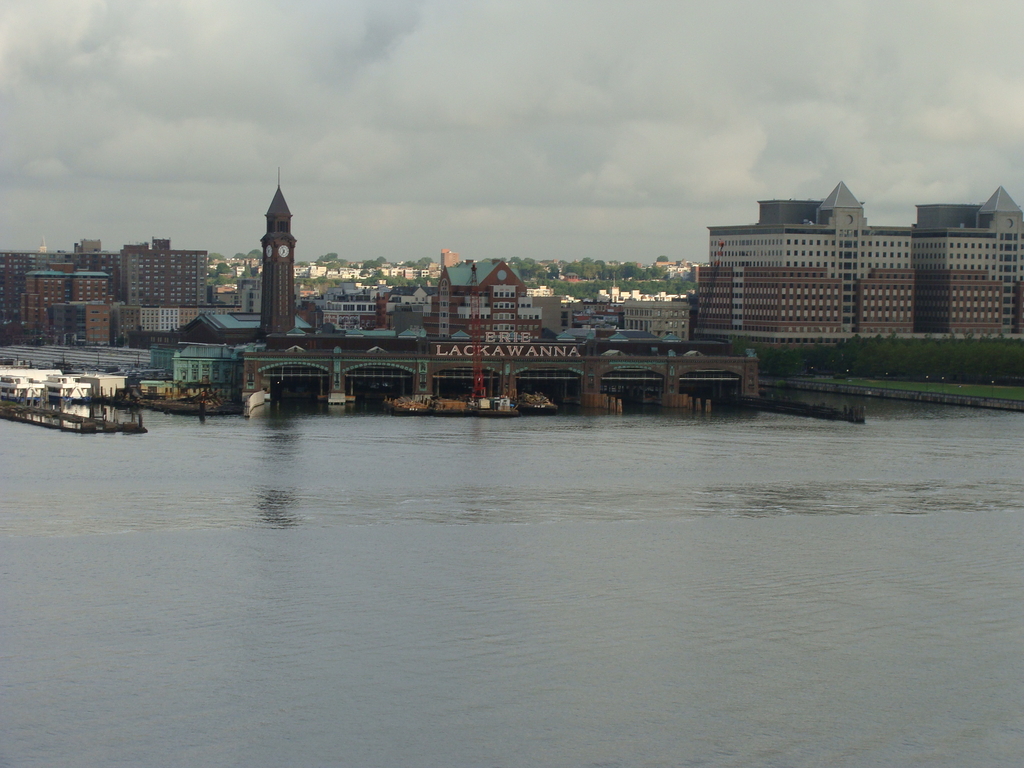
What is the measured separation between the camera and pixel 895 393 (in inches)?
3610

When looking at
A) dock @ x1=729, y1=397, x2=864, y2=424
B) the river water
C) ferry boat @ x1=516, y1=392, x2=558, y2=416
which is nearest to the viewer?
the river water

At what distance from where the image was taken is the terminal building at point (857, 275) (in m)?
120

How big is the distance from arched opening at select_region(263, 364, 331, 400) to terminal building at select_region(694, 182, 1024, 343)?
43465mm

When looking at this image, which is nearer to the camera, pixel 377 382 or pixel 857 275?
pixel 377 382

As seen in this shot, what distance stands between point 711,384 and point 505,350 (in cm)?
1374

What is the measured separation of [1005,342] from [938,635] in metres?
82.7

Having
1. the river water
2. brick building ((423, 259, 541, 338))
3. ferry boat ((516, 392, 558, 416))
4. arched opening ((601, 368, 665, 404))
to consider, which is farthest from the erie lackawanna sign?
the river water

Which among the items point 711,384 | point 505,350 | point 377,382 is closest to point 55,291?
point 377,382

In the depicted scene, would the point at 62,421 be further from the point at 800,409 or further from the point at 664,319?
the point at 664,319

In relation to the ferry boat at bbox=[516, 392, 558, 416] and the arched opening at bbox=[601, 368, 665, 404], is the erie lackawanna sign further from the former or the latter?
the ferry boat at bbox=[516, 392, 558, 416]

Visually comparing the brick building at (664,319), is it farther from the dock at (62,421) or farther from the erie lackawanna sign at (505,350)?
the dock at (62,421)

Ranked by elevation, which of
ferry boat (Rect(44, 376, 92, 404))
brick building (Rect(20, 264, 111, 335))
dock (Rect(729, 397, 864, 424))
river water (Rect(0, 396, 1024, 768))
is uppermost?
brick building (Rect(20, 264, 111, 335))

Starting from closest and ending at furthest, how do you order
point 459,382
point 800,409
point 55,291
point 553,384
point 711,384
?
point 800,409
point 459,382
point 553,384
point 711,384
point 55,291

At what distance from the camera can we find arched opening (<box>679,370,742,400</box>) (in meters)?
88.9
